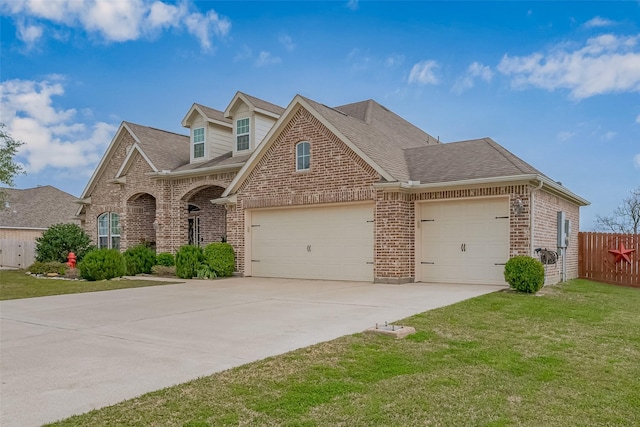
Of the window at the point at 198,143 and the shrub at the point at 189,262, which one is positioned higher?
the window at the point at 198,143

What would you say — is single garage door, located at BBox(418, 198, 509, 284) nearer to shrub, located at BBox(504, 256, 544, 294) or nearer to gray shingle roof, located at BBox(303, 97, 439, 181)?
shrub, located at BBox(504, 256, 544, 294)

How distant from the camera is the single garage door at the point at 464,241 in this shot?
1320 cm

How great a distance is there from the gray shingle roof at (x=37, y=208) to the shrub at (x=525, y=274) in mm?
34355

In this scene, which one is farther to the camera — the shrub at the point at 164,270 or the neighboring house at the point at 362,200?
the shrub at the point at 164,270

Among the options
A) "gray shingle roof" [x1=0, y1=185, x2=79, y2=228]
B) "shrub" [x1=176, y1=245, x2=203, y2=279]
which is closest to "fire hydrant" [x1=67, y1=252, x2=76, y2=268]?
"shrub" [x1=176, y1=245, x2=203, y2=279]

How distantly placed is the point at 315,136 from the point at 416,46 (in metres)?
5.73

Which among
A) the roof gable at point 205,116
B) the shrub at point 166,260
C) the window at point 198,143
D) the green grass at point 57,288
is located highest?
the roof gable at point 205,116

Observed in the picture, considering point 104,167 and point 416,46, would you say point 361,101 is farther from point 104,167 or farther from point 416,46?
point 104,167

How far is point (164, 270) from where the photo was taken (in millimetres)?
18578

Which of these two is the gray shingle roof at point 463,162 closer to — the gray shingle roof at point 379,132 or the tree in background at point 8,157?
the gray shingle roof at point 379,132

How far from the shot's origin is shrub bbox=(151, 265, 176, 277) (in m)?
18.5

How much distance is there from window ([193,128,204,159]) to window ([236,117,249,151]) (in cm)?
212

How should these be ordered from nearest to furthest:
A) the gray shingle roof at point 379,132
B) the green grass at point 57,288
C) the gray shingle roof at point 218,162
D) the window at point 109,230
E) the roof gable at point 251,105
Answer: the green grass at point 57,288, the gray shingle roof at point 379,132, the gray shingle roof at point 218,162, the roof gable at point 251,105, the window at point 109,230

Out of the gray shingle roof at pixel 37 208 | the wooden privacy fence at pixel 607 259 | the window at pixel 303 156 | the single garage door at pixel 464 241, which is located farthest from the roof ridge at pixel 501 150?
the gray shingle roof at pixel 37 208
